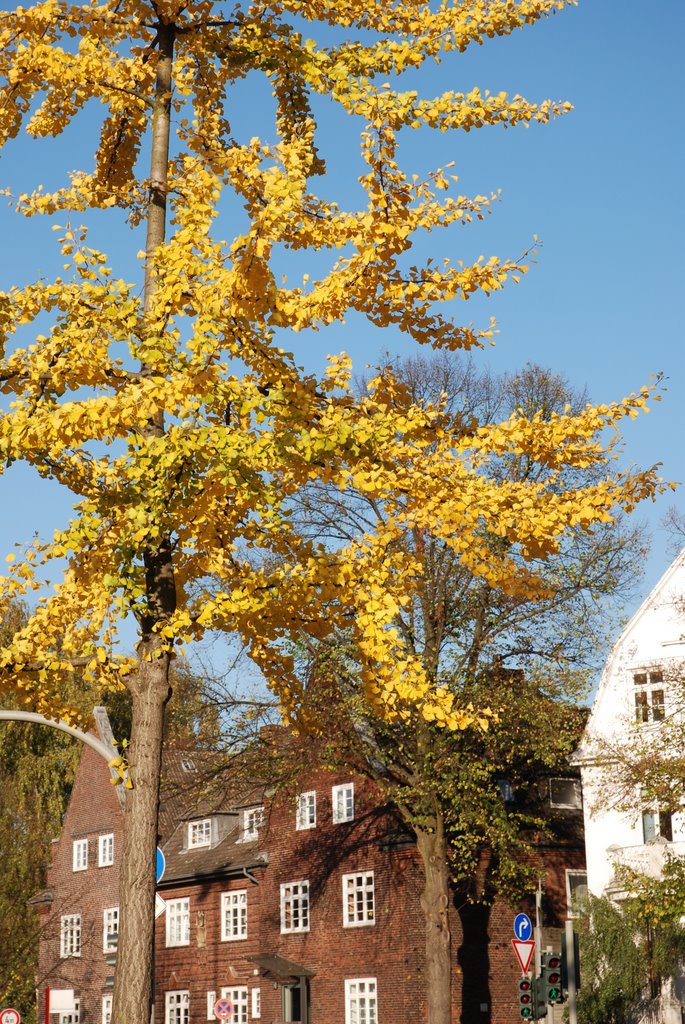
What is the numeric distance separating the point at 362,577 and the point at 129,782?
2501 millimetres

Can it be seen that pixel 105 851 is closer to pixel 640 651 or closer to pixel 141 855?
pixel 640 651

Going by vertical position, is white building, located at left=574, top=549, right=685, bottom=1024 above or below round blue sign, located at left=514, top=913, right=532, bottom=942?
above

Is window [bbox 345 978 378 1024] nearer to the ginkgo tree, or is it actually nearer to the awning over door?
the awning over door

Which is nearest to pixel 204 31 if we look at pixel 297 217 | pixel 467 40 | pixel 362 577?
pixel 467 40

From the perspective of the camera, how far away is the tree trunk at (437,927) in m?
28.2

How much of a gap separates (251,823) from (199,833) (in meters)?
3.76

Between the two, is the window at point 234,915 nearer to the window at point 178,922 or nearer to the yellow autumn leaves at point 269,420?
the window at point 178,922

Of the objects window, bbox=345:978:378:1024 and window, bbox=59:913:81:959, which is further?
window, bbox=59:913:81:959

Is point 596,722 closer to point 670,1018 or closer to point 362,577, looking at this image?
point 670,1018

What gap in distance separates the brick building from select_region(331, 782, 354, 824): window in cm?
4

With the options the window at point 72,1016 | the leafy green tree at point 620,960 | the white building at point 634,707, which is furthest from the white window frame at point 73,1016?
the leafy green tree at point 620,960

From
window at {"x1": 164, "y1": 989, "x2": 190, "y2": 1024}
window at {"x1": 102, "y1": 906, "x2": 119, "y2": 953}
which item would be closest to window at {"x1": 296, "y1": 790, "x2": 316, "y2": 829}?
window at {"x1": 164, "y1": 989, "x2": 190, "y2": 1024}

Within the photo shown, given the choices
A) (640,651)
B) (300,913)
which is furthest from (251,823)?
(640,651)

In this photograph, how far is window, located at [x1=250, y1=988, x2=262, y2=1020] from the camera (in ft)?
130
